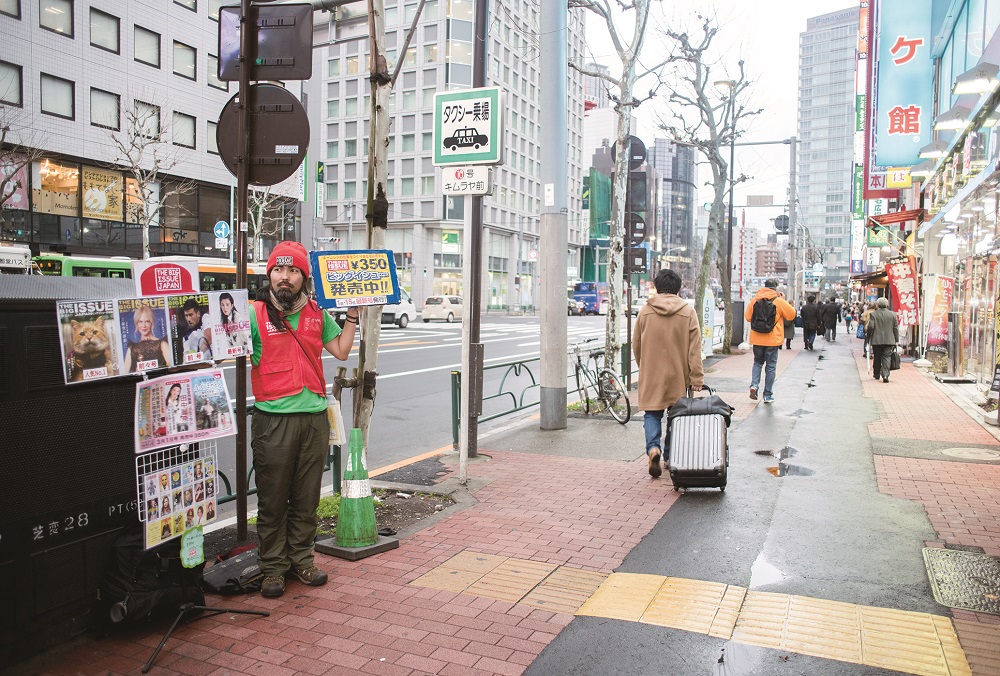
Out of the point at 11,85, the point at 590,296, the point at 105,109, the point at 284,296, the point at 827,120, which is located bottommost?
the point at 284,296

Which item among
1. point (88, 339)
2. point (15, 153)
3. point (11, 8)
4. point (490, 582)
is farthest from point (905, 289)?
point (11, 8)

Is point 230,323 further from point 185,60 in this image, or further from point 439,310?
point 439,310

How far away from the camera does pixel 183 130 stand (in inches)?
1485

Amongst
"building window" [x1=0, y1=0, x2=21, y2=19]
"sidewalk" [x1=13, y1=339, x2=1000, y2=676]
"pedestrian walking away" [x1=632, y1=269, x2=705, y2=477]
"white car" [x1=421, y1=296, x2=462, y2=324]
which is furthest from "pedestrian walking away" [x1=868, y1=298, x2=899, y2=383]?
"building window" [x1=0, y1=0, x2=21, y2=19]

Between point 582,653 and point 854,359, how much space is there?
22.8 metres

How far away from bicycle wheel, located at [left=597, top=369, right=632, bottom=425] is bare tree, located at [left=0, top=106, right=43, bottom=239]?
25738mm

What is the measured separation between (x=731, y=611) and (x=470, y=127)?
189 inches

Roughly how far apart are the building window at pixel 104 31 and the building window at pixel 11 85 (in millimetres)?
4117

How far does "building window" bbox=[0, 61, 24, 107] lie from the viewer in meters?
29.3

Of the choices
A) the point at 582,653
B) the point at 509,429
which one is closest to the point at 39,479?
the point at 582,653

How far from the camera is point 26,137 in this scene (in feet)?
99.2

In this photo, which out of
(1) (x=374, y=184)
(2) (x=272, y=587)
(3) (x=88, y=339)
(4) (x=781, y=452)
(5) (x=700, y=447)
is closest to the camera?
(3) (x=88, y=339)

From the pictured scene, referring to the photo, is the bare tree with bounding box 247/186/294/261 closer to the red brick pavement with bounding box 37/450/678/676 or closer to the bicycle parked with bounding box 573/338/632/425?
the bicycle parked with bounding box 573/338/632/425

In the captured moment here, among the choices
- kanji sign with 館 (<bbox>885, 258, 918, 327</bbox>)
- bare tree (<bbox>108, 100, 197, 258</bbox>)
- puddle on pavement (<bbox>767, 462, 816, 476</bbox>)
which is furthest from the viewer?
bare tree (<bbox>108, 100, 197, 258</bbox>)
